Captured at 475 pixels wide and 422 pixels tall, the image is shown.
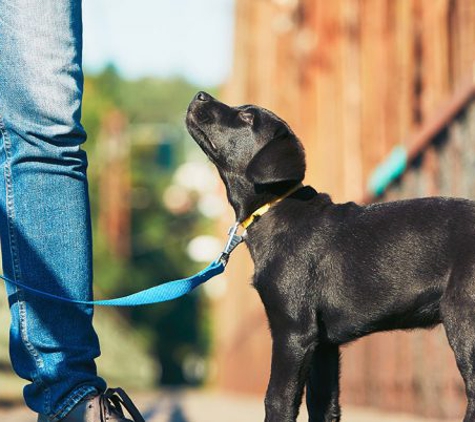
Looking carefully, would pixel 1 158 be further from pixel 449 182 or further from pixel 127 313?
pixel 127 313

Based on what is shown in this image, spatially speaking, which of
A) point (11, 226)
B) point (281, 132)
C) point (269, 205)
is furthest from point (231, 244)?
point (11, 226)

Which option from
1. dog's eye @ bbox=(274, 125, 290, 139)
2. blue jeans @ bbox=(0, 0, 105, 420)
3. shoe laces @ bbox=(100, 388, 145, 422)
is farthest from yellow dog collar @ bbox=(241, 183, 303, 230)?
shoe laces @ bbox=(100, 388, 145, 422)

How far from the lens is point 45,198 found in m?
3.98

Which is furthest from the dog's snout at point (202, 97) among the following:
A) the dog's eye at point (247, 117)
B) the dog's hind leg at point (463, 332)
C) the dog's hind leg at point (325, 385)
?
the dog's hind leg at point (463, 332)

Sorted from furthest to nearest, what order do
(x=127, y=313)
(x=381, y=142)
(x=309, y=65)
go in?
(x=127, y=313) < (x=309, y=65) < (x=381, y=142)

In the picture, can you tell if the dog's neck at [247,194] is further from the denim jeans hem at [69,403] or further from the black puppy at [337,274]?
the denim jeans hem at [69,403]

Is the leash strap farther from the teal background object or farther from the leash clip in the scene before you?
the teal background object

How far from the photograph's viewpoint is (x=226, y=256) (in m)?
4.08

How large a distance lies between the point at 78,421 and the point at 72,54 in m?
1.22

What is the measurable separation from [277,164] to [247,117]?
0.52 metres

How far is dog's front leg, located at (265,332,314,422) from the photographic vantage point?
3.83 meters

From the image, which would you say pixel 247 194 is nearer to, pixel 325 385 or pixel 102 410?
pixel 325 385

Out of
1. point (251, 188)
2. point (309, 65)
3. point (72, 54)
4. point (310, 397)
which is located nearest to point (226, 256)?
point (251, 188)

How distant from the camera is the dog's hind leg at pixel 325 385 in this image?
4.17 metres
